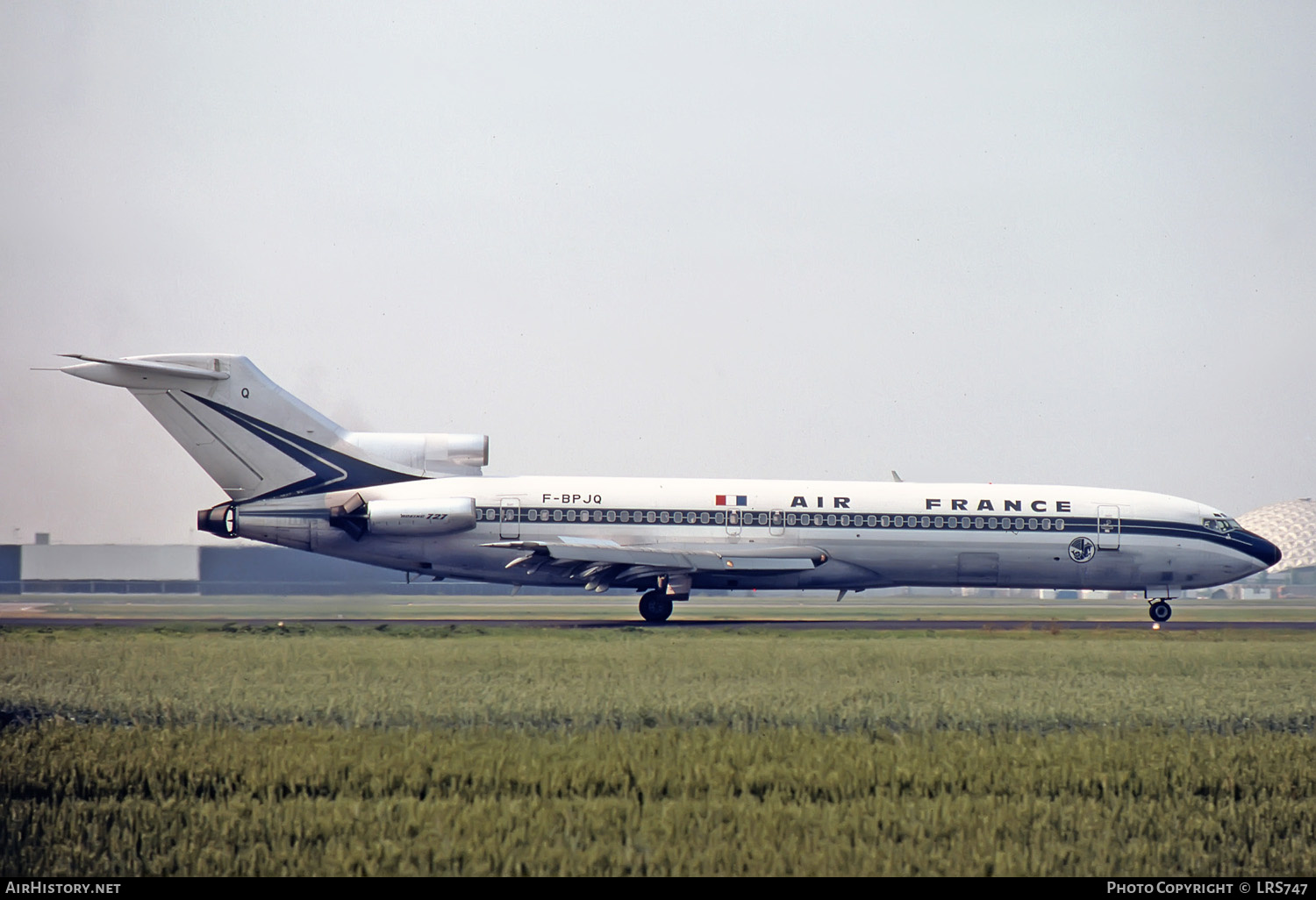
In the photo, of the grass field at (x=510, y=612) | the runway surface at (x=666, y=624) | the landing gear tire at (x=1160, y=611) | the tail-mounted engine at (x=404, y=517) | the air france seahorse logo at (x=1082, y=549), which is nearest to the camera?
the runway surface at (x=666, y=624)

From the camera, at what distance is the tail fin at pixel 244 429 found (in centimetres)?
3050

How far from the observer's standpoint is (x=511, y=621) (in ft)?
96.5

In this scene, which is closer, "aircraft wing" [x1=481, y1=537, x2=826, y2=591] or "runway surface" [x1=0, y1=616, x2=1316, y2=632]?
"runway surface" [x1=0, y1=616, x2=1316, y2=632]

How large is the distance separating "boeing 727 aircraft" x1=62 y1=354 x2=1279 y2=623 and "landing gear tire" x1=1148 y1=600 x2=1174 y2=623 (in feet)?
0.18

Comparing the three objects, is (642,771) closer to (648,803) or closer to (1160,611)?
(648,803)

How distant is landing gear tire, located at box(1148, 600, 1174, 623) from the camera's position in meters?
33.5

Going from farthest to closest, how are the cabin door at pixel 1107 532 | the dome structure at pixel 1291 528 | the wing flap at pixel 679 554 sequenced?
the dome structure at pixel 1291 528 → the cabin door at pixel 1107 532 → the wing flap at pixel 679 554

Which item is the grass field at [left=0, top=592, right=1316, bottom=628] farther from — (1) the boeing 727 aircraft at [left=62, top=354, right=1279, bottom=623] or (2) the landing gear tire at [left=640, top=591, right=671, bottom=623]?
(1) the boeing 727 aircraft at [left=62, top=354, right=1279, bottom=623]

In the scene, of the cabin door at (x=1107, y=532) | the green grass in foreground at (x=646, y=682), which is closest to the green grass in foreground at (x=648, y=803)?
the green grass in foreground at (x=646, y=682)

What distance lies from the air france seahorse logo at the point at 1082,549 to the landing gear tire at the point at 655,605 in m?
11.0

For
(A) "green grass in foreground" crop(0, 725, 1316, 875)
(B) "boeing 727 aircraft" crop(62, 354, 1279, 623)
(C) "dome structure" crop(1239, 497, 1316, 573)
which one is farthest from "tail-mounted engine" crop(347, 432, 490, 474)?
(C) "dome structure" crop(1239, 497, 1316, 573)

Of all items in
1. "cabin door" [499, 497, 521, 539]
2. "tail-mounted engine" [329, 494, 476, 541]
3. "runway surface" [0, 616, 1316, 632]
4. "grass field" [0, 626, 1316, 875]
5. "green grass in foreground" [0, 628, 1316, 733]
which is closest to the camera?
"grass field" [0, 626, 1316, 875]

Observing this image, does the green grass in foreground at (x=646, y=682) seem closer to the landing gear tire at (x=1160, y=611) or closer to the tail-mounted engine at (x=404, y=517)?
the tail-mounted engine at (x=404, y=517)

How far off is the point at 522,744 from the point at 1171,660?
1286 centimetres
